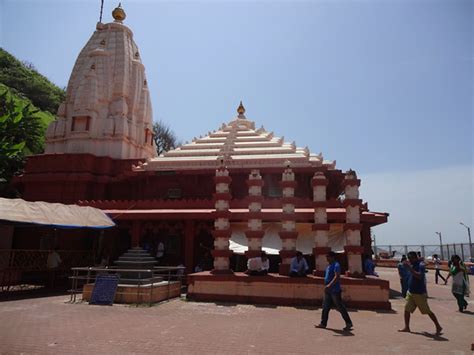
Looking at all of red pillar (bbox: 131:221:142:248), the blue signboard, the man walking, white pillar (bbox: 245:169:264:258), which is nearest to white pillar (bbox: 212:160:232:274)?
white pillar (bbox: 245:169:264:258)

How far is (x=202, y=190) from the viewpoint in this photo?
1992 centimetres

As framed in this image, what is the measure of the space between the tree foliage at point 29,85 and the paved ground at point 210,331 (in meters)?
46.8

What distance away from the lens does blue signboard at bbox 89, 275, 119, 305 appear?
11.4 m

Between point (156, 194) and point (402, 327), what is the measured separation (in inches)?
590

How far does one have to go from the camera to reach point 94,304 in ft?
37.3

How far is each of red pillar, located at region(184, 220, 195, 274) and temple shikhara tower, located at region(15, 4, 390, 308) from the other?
52 millimetres

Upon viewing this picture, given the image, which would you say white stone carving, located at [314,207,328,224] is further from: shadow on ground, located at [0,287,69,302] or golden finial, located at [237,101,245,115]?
golden finial, located at [237,101,245,115]

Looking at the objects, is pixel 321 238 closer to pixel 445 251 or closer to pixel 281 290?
pixel 281 290

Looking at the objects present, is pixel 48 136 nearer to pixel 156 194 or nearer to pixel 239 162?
pixel 156 194

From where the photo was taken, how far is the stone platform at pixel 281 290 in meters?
11.0

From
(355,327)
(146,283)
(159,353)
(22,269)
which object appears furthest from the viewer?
(22,269)

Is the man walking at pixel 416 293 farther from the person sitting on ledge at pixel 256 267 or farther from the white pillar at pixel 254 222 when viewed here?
the white pillar at pixel 254 222

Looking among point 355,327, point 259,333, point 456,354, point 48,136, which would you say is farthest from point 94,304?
point 48,136

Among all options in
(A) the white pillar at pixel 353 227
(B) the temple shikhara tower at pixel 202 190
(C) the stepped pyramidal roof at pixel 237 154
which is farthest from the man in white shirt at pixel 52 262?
(A) the white pillar at pixel 353 227
